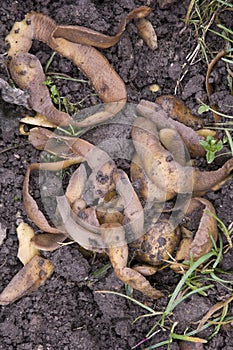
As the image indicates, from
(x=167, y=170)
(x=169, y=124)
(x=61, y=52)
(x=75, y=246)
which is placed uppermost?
(x=61, y=52)

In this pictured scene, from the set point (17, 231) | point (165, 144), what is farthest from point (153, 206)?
point (17, 231)

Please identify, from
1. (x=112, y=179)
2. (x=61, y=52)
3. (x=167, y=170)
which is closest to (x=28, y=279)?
(x=112, y=179)

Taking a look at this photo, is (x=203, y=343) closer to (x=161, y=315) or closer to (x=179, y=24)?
(x=161, y=315)

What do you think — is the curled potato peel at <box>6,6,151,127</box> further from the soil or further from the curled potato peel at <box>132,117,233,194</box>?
the curled potato peel at <box>132,117,233,194</box>

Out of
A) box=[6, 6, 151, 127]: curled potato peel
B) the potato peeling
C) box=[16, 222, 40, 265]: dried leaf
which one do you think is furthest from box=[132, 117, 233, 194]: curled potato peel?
box=[16, 222, 40, 265]: dried leaf

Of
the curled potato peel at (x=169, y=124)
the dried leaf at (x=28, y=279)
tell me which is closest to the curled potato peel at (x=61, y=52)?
the curled potato peel at (x=169, y=124)

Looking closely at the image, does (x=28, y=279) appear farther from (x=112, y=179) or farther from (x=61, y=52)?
(x=61, y=52)
